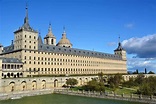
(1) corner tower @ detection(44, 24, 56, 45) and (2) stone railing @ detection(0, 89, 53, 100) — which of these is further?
(1) corner tower @ detection(44, 24, 56, 45)

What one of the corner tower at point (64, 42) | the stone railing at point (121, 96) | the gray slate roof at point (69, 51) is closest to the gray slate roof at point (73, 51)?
the gray slate roof at point (69, 51)

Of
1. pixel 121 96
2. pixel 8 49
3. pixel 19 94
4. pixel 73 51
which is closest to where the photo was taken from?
pixel 121 96

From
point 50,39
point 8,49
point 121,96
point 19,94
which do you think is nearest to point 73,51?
point 50,39

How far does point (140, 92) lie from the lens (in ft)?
133

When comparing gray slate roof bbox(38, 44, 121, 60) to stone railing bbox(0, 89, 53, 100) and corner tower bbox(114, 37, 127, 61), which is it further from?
stone railing bbox(0, 89, 53, 100)

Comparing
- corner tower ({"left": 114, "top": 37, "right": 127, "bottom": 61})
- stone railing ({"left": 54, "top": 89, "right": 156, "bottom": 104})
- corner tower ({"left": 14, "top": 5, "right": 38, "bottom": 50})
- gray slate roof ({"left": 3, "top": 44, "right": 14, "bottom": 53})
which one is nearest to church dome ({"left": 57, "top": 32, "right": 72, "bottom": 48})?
gray slate roof ({"left": 3, "top": 44, "right": 14, "bottom": 53})

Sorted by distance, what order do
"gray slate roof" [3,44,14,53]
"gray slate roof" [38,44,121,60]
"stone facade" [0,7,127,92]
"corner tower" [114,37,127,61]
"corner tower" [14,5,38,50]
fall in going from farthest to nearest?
"corner tower" [114,37,127,61], "gray slate roof" [38,44,121,60], "gray slate roof" [3,44,14,53], "corner tower" [14,5,38,50], "stone facade" [0,7,127,92]

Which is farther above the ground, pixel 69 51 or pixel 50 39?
pixel 50 39

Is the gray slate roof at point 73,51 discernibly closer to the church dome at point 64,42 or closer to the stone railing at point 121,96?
the church dome at point 64,42

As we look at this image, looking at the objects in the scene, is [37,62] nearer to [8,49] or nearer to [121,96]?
[8,49]

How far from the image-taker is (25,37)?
57.4 m

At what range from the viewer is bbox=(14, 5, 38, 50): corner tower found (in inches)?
2242

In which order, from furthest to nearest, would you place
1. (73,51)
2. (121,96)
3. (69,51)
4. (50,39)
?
1. (50,39)
2. (73,51)
3. (69,51)
4. (121,96)

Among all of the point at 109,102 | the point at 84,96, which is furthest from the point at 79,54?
the point at 109,102
